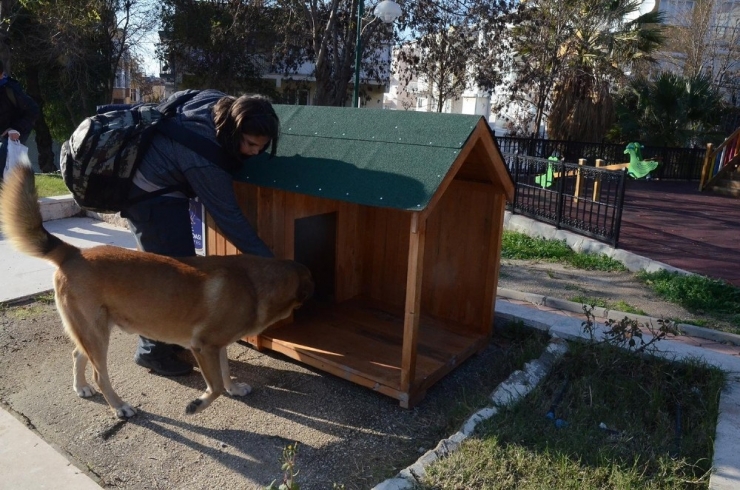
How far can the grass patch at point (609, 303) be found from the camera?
19.3ft

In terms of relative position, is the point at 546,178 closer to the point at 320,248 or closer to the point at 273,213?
the point at 320,248

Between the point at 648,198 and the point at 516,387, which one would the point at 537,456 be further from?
the point at 648,198

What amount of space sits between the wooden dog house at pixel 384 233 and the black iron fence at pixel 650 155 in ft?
43.0

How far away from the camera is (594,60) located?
19.0m

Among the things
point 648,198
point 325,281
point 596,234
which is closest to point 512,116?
point 648,198

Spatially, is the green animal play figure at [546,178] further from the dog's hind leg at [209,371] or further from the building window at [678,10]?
the building window at [678,10]

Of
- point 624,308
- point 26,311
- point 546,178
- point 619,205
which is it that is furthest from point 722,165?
point 26,311

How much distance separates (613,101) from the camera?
762 inches

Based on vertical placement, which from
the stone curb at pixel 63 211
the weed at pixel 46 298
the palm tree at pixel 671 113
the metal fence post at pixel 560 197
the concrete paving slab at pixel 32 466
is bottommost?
the concrete paving slab at pixel 32 466

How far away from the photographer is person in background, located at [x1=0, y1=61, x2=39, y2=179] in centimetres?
640

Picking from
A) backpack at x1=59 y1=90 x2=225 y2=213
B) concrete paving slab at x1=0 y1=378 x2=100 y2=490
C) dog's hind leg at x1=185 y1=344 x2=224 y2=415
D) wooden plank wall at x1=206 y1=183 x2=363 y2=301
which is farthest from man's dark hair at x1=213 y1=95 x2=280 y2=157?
concrete paving slab at x1=0 y1=378 x2=100 y2=490

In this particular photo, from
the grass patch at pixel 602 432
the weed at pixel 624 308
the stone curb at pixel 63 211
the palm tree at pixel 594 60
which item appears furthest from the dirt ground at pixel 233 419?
the palm tree at pixel 594 60

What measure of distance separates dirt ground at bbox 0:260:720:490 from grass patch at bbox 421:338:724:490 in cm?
42

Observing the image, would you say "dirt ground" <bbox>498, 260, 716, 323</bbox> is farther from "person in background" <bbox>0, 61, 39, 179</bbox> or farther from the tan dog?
"person in background" <bbox>0, 61, 39, 179</bbox>
